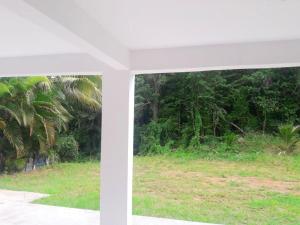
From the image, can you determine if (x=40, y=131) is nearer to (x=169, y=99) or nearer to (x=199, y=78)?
(x=169, y=99)

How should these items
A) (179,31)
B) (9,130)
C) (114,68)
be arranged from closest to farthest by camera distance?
(179,31), (114,68), (9,130)

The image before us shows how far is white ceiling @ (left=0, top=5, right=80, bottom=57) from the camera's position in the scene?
2.65 metres

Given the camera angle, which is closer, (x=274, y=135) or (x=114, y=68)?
(x=114, y=68)

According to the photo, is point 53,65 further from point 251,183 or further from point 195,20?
point 251,183

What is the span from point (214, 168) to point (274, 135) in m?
1.21

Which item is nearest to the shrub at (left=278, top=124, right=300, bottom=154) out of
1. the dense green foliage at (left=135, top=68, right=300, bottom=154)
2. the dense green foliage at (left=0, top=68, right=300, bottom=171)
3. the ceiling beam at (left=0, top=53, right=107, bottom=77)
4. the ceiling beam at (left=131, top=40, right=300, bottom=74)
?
the dense green foliage at (left=0, top=68, right=300, bottom=171)

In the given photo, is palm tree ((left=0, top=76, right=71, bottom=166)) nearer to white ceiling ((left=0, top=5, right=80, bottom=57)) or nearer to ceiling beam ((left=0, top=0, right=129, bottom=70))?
white ceiling ((left=0, top=5, right=80, bottom=57))

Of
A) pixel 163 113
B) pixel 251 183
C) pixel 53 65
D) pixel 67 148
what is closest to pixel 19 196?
pixel 67 148

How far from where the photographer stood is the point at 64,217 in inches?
196

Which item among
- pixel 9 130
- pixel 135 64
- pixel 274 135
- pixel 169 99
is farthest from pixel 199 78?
pixel 9 130

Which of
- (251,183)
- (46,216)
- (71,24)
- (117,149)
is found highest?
(71,24)

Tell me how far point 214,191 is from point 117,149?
269 cm

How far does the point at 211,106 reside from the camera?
6188mm

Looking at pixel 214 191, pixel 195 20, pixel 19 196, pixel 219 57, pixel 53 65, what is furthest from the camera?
pixel 19 196
